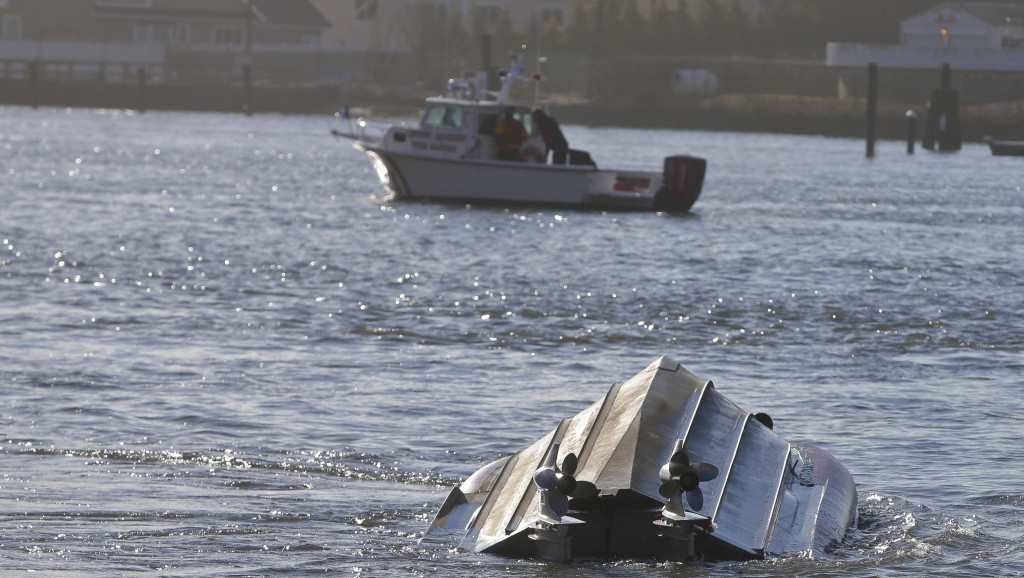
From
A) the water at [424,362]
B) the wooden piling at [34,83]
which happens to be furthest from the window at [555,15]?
the water at [424,362]

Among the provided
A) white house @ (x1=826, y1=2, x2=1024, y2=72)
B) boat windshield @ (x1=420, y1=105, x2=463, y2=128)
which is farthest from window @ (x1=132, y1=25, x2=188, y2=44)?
boat windshield @ (x1=420, y1=105, x2=463, y2=128)

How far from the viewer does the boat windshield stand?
109 feet

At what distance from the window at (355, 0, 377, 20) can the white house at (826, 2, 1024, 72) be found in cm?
4351

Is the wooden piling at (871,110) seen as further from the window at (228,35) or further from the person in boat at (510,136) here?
the window at (228,35)

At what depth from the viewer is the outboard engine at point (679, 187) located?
112ft

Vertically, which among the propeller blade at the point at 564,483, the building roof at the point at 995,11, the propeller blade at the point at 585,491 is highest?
the building roof at the point at 995,11

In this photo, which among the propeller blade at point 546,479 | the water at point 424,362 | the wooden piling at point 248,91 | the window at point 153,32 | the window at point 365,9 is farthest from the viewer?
the window at point 365,9

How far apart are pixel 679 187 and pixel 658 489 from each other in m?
27.9

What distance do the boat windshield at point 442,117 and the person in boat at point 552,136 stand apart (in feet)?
Result: 5.54

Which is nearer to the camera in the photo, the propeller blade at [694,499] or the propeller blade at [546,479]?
the propeller blade at [546,479]

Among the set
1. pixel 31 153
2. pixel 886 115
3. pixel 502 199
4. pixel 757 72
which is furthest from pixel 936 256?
pixel 757 72

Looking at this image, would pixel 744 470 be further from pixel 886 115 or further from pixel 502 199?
pixel 886 115

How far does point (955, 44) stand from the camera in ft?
279

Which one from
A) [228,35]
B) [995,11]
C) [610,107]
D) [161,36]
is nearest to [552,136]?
[610,107]
